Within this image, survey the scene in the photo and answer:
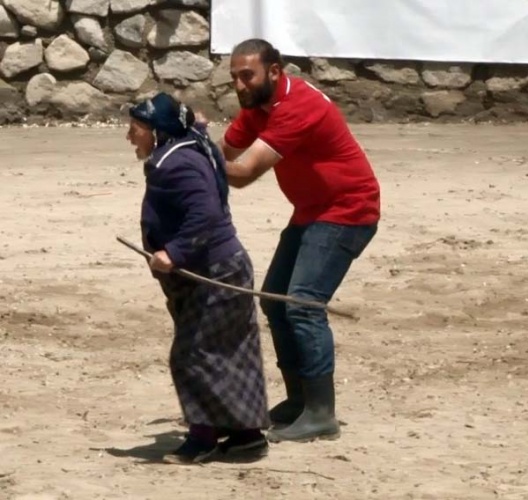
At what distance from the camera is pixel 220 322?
19.1 feet

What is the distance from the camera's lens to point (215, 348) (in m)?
5.84

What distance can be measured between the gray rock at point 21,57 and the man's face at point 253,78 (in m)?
7.63

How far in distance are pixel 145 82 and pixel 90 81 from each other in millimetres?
446

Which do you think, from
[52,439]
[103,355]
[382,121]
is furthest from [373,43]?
[52,439]

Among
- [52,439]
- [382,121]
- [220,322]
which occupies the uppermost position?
[220,322]

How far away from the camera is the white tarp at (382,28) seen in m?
13.4

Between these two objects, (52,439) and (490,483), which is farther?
(52,439)

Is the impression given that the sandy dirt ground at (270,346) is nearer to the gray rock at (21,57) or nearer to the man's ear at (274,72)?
the gray rock at (21,57)

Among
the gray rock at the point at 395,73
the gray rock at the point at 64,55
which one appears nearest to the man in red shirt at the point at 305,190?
the gray rock at the point at 64,55

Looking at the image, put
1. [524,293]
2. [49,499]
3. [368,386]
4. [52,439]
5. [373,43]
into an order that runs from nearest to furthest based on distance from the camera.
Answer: [49,499] < [52,439] < [368,386] < [524,293] < [373,43]

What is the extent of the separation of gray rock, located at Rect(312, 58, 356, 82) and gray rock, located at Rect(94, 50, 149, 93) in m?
1.38

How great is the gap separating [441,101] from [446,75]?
0.22 metres

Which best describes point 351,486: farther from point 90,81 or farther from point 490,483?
point 90,81

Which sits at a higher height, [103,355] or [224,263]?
[224,263]
